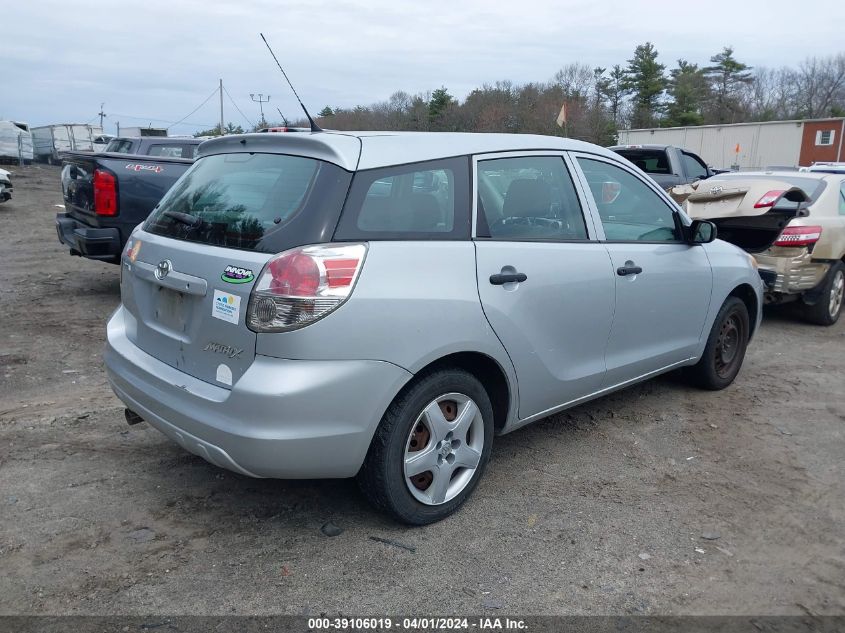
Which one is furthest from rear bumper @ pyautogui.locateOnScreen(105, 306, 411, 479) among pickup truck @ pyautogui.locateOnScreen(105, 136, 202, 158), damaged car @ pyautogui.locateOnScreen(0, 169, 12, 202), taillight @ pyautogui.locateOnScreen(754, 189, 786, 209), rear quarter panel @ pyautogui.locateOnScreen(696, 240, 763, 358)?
damaged car @ pyautogui.locateOnScreen(0, 169, 12, 202)

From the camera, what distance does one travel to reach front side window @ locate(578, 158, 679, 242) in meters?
4.14

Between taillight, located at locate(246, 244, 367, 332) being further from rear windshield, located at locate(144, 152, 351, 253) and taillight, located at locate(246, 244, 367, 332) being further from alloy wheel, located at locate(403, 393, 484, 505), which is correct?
alloy wheel, located at locate(403, 393, 484, 505)

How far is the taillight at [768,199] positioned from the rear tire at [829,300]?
1.21 m

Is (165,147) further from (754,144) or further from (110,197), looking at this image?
(754,144)

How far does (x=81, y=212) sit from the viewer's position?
7.46 m

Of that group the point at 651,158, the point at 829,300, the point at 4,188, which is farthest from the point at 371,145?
the point at 4,188

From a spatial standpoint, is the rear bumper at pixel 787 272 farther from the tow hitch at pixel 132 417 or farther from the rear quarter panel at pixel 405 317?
the tow hitch at pixel 132 417

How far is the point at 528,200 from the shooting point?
3.76 metres

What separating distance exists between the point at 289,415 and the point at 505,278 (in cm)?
122

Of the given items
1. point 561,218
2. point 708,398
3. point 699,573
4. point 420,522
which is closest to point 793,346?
point 708,398

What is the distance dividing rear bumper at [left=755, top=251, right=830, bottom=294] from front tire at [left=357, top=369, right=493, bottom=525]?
4935 mm

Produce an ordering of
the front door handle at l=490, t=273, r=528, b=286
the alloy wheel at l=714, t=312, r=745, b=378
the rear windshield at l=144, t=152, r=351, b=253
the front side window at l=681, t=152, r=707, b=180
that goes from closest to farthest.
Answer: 1. the rear windshield at l=144, t=152, r=351, b=253
2. the front door handle at l=490, t=273, r=528, b=286
3. the alloy wheel at l=714, t=312, r=745, b=378
4. the front side window at l=681, t=152, r=707, b=180

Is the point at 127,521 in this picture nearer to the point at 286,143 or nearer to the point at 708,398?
the point at 286,143

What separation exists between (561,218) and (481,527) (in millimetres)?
1667
